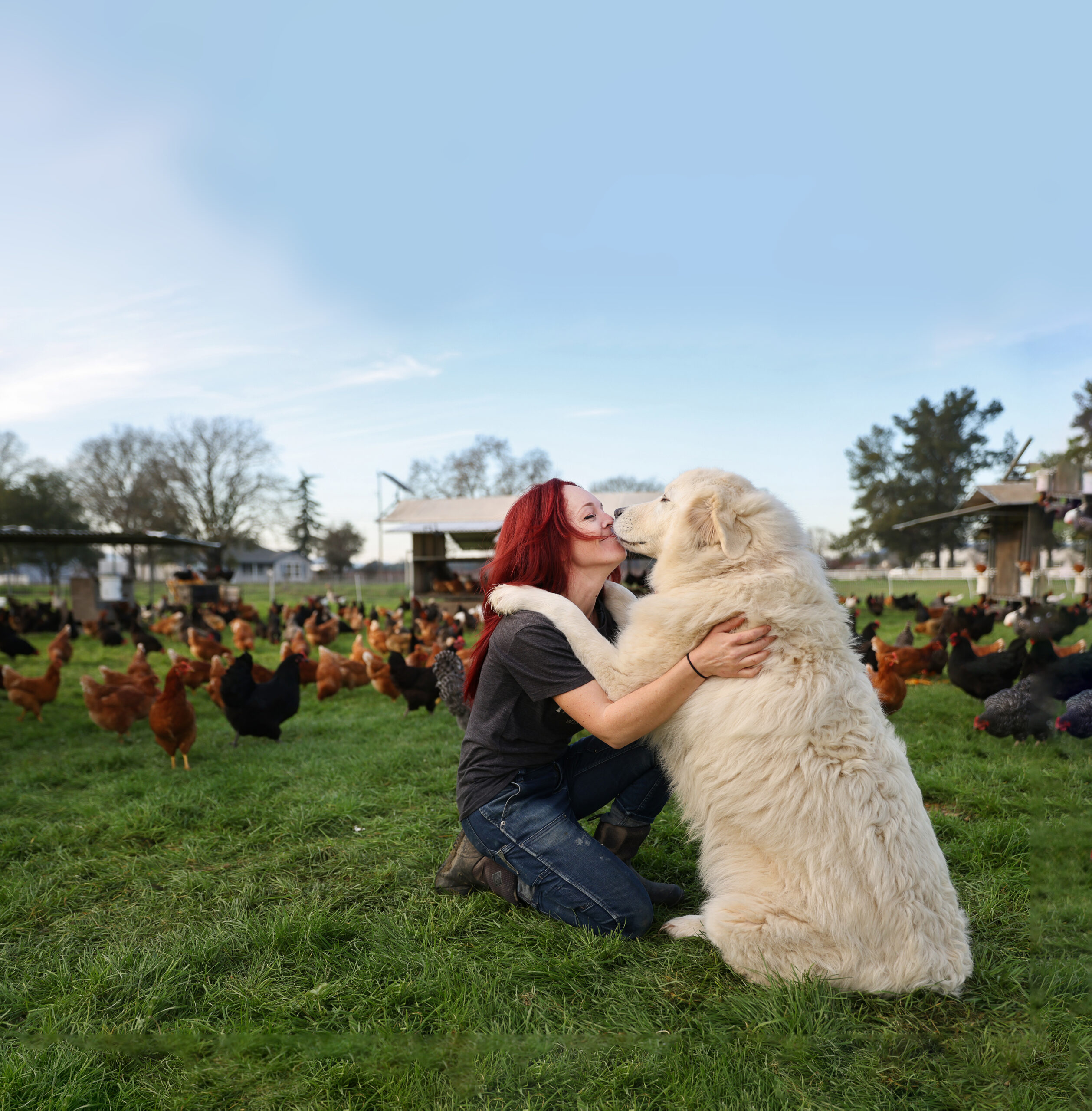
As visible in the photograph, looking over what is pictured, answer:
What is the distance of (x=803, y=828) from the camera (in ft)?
7.78

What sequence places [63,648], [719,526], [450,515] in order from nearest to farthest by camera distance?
[719,526] < [63,648] < [450,515]

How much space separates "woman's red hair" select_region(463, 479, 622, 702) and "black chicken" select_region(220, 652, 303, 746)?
14.7 ft

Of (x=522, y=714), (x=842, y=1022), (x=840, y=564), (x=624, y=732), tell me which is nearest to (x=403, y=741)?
(x=522, y=714)

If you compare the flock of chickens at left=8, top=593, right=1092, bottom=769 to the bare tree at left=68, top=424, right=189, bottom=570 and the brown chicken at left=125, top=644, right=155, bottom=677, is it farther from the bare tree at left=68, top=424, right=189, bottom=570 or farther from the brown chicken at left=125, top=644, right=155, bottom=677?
the bare tree at left=68, top=424, right=189, bottom=570

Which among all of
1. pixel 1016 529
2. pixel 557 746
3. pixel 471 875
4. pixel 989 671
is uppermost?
pixel 1016 529

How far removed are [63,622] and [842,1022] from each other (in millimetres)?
19516

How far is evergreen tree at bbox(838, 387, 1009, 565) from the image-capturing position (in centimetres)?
4178

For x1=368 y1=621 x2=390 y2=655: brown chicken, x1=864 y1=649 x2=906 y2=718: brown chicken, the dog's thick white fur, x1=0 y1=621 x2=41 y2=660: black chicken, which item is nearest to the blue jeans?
the dog's thick white fur

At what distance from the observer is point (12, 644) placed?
12734mm

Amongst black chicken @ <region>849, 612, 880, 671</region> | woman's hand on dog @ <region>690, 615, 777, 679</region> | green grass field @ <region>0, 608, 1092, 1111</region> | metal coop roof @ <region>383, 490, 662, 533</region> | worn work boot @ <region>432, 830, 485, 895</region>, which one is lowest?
green grass field @ <region>0, 608, 1092, 1111</region>

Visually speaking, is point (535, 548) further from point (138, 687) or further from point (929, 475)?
point (929, 475)

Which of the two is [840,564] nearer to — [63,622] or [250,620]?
[250,620]

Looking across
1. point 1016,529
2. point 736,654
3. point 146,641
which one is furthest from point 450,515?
point 736,654

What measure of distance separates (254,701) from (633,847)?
4752 mm
